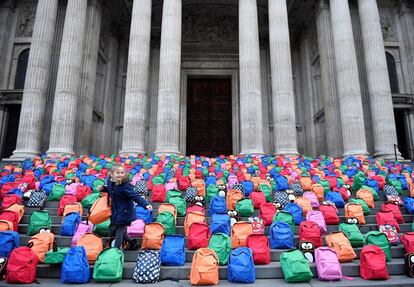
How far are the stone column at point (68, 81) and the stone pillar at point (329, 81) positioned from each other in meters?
17.4

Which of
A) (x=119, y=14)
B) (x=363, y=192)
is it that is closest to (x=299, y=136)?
(x=363, y=192)

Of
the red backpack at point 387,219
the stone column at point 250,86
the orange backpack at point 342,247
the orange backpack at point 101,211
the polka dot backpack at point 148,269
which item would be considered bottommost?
the polka dot backpack at point 148,269

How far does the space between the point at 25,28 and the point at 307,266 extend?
91.7 feet

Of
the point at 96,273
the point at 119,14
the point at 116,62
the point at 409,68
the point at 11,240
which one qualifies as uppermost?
the point at 119,14

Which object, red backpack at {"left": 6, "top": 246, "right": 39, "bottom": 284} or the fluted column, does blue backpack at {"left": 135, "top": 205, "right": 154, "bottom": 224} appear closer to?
red backpack at {"left": 6, "top": 246, "right": 39, "bottom": 284}

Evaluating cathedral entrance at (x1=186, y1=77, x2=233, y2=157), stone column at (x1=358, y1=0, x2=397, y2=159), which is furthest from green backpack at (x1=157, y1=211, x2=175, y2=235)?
cathedral entrance at (x1=186, y1=77, x2=233, y2=157)

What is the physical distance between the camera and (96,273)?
545cm

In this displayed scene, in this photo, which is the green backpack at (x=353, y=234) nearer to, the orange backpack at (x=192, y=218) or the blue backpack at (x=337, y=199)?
the blue backpack at (x=337, y=199)

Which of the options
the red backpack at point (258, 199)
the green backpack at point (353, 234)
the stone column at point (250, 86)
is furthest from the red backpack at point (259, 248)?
the stone column at point (250, 86)

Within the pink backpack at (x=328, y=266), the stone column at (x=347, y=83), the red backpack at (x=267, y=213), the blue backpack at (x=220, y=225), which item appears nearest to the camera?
the pink backpack at (x=328, y=266)

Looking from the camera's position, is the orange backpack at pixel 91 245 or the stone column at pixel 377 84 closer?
the orange backpack at pixel 91 245

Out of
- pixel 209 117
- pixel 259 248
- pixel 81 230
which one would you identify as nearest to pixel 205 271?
pixel 259 248

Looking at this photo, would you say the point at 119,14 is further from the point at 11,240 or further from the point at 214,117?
the point at 11,240

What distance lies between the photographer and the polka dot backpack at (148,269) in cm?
554
